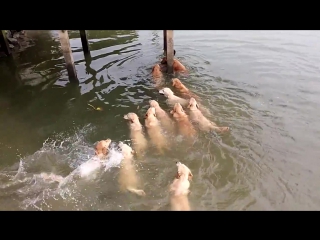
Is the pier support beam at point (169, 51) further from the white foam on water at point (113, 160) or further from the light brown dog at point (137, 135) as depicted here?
the white foam on water at point (113, 160)

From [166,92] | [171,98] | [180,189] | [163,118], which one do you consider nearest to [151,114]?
[163,118]

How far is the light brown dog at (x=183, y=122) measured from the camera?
7055 mm

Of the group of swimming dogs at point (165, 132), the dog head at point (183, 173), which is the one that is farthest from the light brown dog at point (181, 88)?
the dog head at point (183, 173)

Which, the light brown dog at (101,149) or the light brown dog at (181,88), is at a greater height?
the light brown dog at (181,88)

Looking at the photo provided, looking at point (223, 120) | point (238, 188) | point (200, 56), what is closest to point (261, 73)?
point (200, 56)

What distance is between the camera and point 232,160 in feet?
20.1

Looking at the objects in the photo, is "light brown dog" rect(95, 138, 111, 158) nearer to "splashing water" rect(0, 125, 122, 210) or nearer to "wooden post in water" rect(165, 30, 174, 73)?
"splashing water" rect(0, 125, 122, 210)

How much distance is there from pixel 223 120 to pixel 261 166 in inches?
76.9

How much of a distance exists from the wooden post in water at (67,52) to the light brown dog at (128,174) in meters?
4.27

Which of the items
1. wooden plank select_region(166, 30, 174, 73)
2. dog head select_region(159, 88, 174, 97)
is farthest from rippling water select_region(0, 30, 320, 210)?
wooden plank select_region(166, 30, 174, 73)

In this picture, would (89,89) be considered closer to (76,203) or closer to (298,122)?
(76,203)

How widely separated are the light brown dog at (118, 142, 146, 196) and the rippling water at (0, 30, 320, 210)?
14 centimetres

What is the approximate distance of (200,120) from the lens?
7430 millimetres

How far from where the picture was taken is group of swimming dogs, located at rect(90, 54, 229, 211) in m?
5.43
